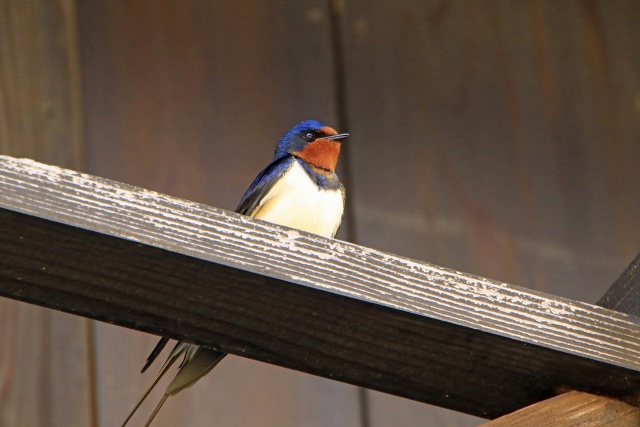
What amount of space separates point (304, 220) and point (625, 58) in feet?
2.22

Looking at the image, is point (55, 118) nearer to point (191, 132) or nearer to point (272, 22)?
point (191, 132)

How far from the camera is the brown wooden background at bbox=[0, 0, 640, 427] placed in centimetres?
203

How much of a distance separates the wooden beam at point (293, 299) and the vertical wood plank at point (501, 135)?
0.89 metres

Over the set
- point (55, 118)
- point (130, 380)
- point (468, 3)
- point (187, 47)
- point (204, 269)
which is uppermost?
point (468, 3)

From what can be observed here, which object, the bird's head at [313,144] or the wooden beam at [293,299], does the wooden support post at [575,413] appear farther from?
the bird's head at [313,144]

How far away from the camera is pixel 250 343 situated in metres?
1.23

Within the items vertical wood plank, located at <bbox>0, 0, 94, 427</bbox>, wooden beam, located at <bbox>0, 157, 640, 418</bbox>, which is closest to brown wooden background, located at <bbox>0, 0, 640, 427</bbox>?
vertical wood plank, located at <bbox>0, 0, 94, 427</bbox>

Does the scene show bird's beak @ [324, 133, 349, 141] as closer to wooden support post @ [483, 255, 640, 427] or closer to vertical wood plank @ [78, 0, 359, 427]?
vertical wood plank @ [78, 0, 359, 427]

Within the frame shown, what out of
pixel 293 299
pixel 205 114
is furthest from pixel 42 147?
pixel 293 299

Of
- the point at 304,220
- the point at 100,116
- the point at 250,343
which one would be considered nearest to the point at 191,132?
the point at 100,116

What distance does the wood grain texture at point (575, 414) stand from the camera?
1291 millimetres

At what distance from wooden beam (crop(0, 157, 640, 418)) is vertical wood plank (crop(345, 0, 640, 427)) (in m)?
0.89

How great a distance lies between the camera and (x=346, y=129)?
236cm

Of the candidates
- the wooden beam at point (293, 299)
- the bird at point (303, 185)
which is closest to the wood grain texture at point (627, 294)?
the wooden beam at point (293, 299)
